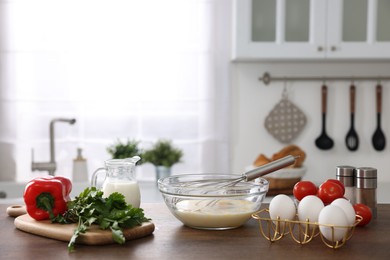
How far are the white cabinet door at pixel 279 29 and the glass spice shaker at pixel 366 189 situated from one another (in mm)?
1430

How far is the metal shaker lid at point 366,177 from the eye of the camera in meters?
1.65

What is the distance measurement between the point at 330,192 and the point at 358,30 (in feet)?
5.51

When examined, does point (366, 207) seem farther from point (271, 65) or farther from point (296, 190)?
point (271, 65)

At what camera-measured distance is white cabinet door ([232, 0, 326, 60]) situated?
9.86 ft

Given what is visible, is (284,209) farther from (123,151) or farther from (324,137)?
(324,137)

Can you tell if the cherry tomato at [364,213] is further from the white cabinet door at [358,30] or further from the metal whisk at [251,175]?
the white cabinet door at [358,30]

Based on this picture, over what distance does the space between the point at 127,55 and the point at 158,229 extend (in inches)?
A: 74.3

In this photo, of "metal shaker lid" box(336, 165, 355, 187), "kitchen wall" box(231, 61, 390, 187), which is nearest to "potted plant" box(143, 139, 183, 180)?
"kitchen wall" box(231, 61, 390, 187)

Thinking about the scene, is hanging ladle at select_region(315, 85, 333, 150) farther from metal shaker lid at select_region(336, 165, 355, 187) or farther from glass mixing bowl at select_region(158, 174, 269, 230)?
glass mixing bowl at select_region(158, 174, 269, 230)

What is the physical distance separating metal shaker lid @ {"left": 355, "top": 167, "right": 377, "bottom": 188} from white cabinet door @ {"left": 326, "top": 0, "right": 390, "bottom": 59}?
144 cm

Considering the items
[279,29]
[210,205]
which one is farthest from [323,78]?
[210,205]

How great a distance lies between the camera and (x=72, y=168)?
10.7 feet

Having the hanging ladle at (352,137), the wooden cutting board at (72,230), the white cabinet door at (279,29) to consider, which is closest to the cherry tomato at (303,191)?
the wooden cutting board at (72,230)

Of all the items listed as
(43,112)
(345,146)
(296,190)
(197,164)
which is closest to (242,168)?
(197,164)
